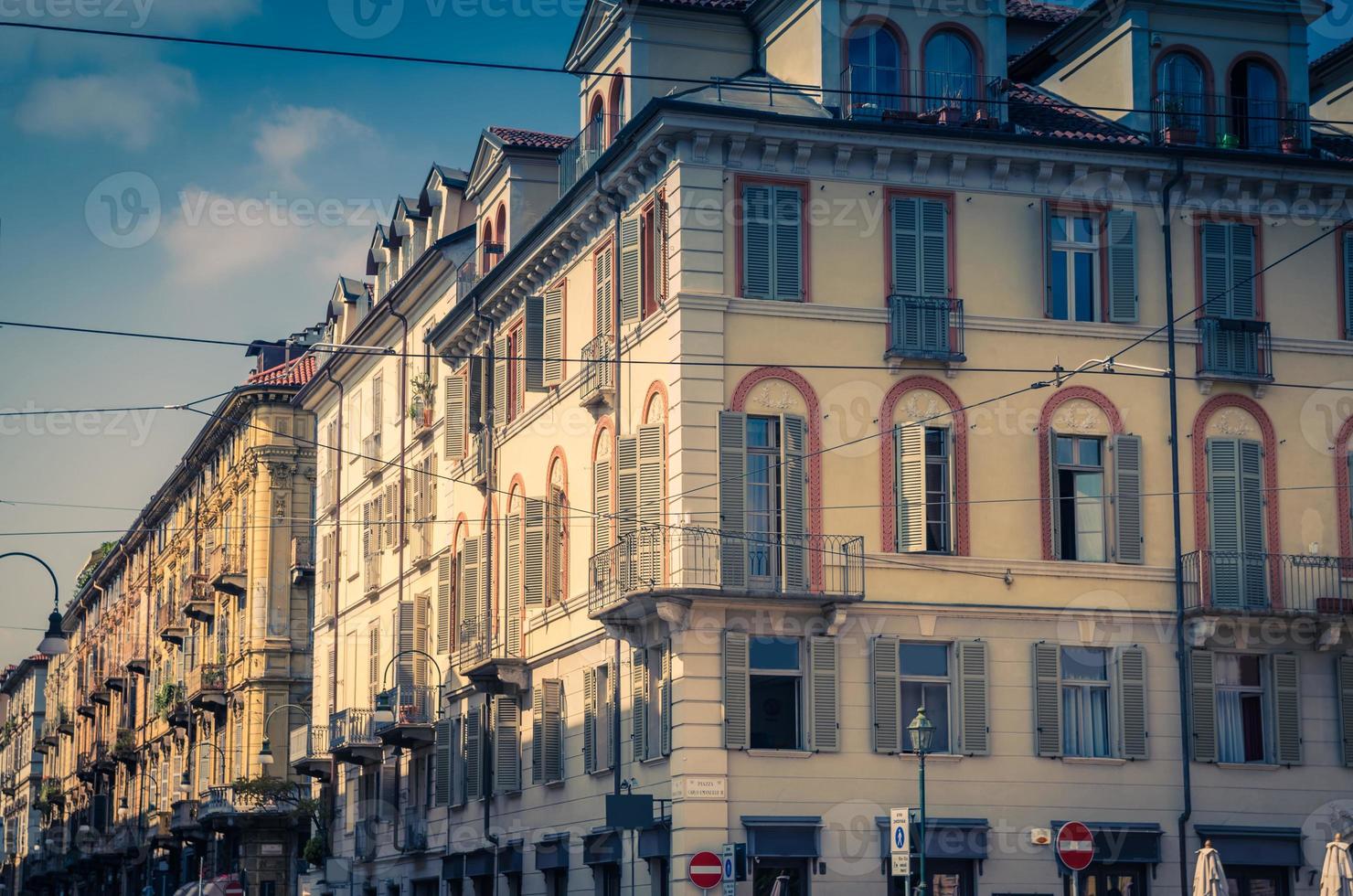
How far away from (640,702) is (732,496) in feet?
13.7

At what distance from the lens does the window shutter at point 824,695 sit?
35938 millimetres

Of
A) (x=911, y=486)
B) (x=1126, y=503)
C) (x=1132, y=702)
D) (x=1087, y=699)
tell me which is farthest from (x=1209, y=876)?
(x=911, y=486)

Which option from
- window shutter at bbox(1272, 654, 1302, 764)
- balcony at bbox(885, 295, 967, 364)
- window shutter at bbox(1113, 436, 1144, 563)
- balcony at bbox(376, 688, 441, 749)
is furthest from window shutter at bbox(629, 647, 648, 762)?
balcony at bbox(376, 688, 441, 749)

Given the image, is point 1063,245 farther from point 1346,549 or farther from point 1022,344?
point 1346,549

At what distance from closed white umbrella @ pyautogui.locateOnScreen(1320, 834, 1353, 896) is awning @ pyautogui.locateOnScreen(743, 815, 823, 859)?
7.72 metres

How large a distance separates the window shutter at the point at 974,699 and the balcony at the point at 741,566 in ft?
7.03

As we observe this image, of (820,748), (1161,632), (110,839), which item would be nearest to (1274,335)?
(1161,632)

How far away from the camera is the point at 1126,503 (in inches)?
1491

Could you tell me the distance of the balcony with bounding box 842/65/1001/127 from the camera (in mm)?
38156

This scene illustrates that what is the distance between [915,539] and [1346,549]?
7967 mm

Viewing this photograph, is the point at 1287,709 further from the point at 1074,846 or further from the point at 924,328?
the point at 924,328

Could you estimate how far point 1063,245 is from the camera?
38.4m

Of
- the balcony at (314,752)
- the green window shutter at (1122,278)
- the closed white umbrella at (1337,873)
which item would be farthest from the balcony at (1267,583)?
the balcony at (314,752)

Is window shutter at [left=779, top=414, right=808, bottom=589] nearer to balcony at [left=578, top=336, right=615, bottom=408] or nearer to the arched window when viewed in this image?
balcony at [left=578, top=336, right=615, bottom=408]
